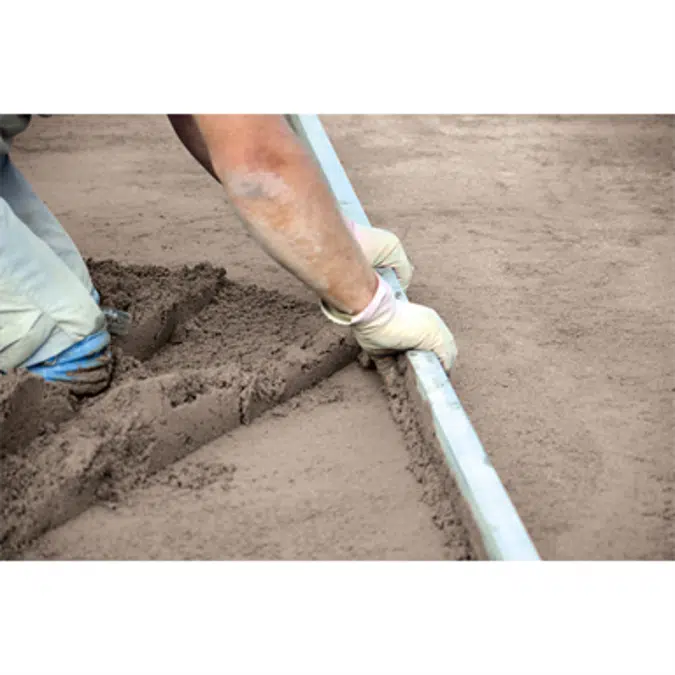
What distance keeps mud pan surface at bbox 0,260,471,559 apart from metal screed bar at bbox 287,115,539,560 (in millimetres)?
116

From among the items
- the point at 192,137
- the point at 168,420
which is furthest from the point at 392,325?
the point at 192,137

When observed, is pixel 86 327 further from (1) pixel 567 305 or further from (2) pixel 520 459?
(1) pixel 567 305

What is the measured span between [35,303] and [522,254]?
5.49 ft

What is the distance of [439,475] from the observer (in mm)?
2242

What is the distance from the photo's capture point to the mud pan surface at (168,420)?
212 cm

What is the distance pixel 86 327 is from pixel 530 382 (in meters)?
1.19

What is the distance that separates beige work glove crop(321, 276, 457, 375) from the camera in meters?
2.39

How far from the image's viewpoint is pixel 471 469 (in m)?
2.09

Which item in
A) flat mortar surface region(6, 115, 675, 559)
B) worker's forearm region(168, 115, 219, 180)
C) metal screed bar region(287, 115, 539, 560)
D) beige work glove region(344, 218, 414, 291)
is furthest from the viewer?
beige work glove region(344, 218, 414, 291)

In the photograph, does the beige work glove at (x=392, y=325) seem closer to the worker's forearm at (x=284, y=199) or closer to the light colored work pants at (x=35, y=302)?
the worker's forearm at (x=284, y=199)

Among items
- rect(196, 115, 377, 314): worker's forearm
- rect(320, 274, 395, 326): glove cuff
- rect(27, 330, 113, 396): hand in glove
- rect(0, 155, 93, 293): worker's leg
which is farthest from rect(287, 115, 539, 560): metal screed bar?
rect(0, 155, 93, 293): worker's leg

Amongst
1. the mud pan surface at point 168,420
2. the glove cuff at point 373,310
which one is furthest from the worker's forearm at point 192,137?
the glove cuff at point 373,310

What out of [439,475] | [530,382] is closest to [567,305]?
[530,382]

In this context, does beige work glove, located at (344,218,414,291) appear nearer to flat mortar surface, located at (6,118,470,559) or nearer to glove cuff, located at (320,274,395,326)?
flat mortar surface, located at (6,118,470,559)
